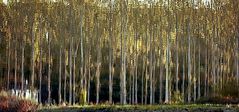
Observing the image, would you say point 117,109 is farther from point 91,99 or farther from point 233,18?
point 91,99

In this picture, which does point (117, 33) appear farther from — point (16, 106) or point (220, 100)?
point (16, 106)

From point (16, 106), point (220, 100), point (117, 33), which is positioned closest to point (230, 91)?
point (220, 100)

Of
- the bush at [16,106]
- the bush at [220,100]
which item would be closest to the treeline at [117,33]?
the bush at [220,100]

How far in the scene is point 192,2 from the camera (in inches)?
1508

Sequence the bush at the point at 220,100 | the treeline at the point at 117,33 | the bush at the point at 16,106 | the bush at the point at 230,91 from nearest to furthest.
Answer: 1. the bush at the point at 16,106
2. the bush at the point at 220,100
3. the bush at the point at 230,91
4. the treeline at the point at 117,33

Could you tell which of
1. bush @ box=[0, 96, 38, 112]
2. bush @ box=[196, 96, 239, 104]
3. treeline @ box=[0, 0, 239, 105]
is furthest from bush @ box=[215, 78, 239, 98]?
treeline @ box=[0, 0, 239, 105]

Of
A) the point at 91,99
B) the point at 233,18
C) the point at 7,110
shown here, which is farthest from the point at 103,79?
the point at 7,110

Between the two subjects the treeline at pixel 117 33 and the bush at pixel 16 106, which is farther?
the treeline at pixel 117 33

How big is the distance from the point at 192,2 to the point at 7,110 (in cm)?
2417

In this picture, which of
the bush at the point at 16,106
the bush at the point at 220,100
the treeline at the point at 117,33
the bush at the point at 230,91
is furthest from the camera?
the treeline at the point at 117,33

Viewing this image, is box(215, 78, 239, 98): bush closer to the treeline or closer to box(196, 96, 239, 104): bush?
box(196, 96, 239, 104): bush

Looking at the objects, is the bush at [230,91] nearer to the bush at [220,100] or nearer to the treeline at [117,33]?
the bush at [220,100]

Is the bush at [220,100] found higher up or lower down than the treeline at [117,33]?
lower down

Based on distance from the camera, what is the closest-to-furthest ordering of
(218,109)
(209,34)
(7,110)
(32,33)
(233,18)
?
(218,109)
(7,110)
(233,18)
(32,33)
(209,34)
